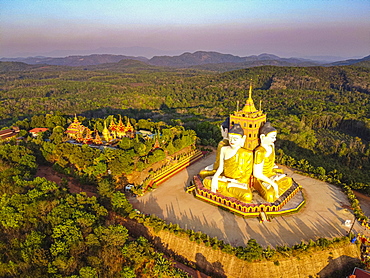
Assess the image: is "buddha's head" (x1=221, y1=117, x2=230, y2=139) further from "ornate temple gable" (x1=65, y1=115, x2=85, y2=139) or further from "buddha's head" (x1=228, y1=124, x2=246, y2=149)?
"ornate temple gable" (x1=65, y1=115, x2=85, y2=139)

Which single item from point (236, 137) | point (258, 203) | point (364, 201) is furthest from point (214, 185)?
point (364, 201)

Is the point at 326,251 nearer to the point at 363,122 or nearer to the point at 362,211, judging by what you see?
the point at 362,211

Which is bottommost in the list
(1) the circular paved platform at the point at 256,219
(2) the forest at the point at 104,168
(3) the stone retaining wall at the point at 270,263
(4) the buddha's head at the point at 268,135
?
(3) the stone retaining wall at the point at 270,263

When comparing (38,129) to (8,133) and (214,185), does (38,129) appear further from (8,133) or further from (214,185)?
(214,185)


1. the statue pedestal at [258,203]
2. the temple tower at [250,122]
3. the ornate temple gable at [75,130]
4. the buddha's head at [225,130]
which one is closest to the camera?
the statue pedestal at [258,203]

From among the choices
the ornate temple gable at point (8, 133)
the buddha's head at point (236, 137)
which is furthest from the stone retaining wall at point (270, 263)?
the ornate temple gable at point (8, 133)

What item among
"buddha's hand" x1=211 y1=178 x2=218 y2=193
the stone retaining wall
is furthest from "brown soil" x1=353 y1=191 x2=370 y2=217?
"buddha's hand" x1=211 y1=178 x2=218 y2=193

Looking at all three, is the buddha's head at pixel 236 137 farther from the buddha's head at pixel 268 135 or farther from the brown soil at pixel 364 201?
the brown soil at pixel 364 201
